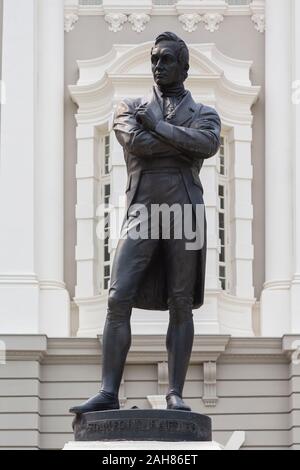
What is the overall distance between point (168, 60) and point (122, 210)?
12503 mm

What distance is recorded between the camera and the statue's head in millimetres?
11547

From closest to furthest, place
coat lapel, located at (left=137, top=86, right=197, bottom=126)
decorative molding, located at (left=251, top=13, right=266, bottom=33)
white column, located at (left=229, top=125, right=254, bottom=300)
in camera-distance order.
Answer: coat lapel, located at (left=137, top=86, right=197, bottom=126) → white column, located at (left=229, top=125, right=254, bottom=300) → decorative molding, located at (left=251, top=13, right=266, bottom=33)

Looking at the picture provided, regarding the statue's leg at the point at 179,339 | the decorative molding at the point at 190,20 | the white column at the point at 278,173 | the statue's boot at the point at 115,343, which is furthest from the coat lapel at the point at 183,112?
the decorative molding at the point at 190,20

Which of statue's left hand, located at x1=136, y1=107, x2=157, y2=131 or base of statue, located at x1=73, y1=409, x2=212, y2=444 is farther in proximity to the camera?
statue's left hand, located at x1=136, y1=107, x2=157, y2=131

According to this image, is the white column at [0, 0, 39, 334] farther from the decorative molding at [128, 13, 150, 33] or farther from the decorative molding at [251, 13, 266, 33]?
the decorative molding at [251, 13, 266, 33]

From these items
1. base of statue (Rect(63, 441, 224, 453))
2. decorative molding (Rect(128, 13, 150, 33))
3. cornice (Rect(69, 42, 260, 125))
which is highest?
decorative molding (Rect(128, 13, 150, 33))

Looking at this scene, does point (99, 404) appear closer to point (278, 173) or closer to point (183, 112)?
point (183, 112)

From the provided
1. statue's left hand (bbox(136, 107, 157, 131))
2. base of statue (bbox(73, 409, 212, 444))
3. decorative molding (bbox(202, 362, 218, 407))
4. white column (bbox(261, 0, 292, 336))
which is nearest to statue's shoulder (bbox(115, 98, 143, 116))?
statue's left hand (bbox(136, 107, 157, 131))

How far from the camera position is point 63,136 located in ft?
81.2

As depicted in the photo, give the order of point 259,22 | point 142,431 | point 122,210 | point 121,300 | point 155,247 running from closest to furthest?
1. point 142,431
2. point 121,300
3. point 155,247
4. point 122,210
5. point 259,22

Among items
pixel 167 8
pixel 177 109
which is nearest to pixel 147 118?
pixel 177 109

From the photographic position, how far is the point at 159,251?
36.8 ft

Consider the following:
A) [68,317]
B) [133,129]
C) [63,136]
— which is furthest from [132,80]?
[133,129]

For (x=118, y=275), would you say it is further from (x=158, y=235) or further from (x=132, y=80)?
(x=132, y=80)
